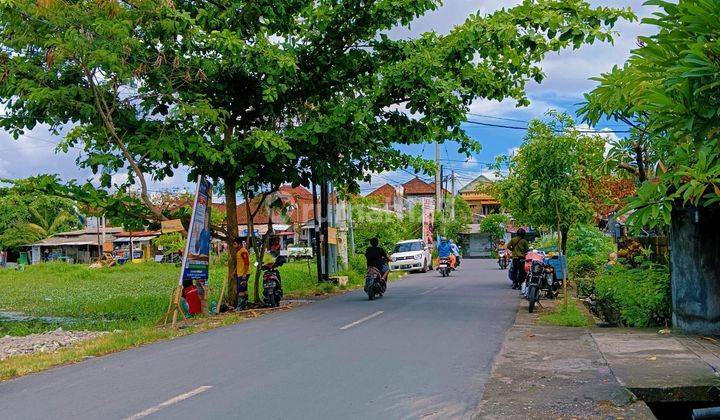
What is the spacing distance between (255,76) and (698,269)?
11.0m

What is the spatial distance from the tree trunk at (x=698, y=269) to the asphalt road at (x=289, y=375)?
3065mm

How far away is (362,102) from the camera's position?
16406mm

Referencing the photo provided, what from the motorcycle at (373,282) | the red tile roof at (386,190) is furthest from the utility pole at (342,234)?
the red tile roof at (386,190)

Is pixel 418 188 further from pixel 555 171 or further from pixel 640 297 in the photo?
pixel 640 297

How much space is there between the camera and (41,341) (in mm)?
13289

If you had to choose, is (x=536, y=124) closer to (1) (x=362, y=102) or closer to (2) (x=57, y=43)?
(1) (x=362, y=102)

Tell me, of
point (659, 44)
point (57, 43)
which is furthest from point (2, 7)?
point (659, 44)

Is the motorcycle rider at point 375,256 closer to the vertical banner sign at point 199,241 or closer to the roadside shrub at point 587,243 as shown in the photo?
the vertical banner sign at point 199,241

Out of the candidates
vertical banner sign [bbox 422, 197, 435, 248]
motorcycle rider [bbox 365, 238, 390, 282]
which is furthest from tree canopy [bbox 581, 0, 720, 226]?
vertical banner sign [bbox 422, 197, 435, 248]

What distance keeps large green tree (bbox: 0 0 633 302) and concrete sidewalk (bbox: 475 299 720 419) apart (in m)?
6.63

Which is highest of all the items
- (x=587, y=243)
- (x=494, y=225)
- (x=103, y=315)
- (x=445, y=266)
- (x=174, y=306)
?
(x=494, y=225)

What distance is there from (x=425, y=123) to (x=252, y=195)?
538 centimetres

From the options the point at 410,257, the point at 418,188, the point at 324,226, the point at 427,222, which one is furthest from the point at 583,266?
the point at 418,188

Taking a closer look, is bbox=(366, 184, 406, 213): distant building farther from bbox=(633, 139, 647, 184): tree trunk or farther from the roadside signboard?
bbox=(633, 139, 647, 184): tree trunk
